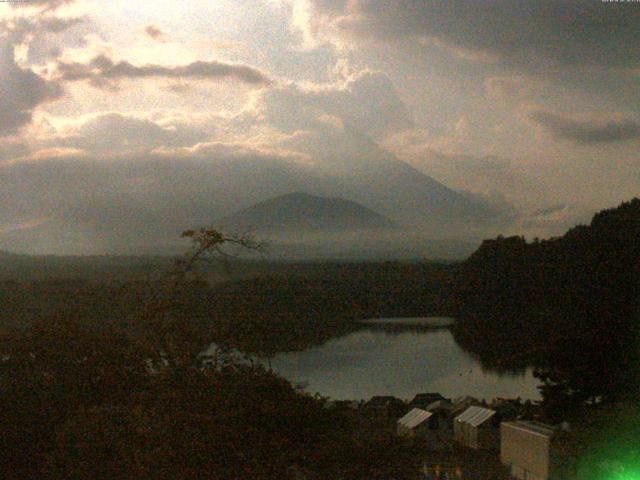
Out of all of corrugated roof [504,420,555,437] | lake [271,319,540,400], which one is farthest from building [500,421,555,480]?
lake [271,319,540,400]

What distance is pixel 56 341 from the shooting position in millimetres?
7879

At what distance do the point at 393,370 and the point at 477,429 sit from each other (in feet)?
45.1

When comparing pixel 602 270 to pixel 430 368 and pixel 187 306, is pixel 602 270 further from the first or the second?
pixel 187 306

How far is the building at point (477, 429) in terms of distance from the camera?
1389cm

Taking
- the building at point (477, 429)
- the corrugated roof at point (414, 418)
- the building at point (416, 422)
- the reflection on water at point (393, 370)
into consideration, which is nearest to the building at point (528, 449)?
the building at point (477, 429)

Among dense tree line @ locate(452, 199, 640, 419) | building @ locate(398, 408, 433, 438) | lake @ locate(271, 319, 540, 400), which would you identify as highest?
dense tree line @ locate(452, 199, 640, 419)

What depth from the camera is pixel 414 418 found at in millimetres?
15734

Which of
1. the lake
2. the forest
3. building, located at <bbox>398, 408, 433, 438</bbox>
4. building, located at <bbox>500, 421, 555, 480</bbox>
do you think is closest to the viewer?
the forest

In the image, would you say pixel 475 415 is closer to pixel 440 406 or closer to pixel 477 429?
pixel 477 429

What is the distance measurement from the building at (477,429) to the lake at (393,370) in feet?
15.4

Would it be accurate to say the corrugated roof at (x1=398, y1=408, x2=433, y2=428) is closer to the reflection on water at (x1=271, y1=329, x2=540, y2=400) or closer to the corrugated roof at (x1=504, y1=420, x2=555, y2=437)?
the corrugated roof at (x1=504, y1=420, x2=555, y2=437)

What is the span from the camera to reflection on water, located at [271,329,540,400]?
22.9 m

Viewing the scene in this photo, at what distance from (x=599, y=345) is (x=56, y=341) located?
20.7 feet

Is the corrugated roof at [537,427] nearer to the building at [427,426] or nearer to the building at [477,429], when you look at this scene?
the building at [477,429]
